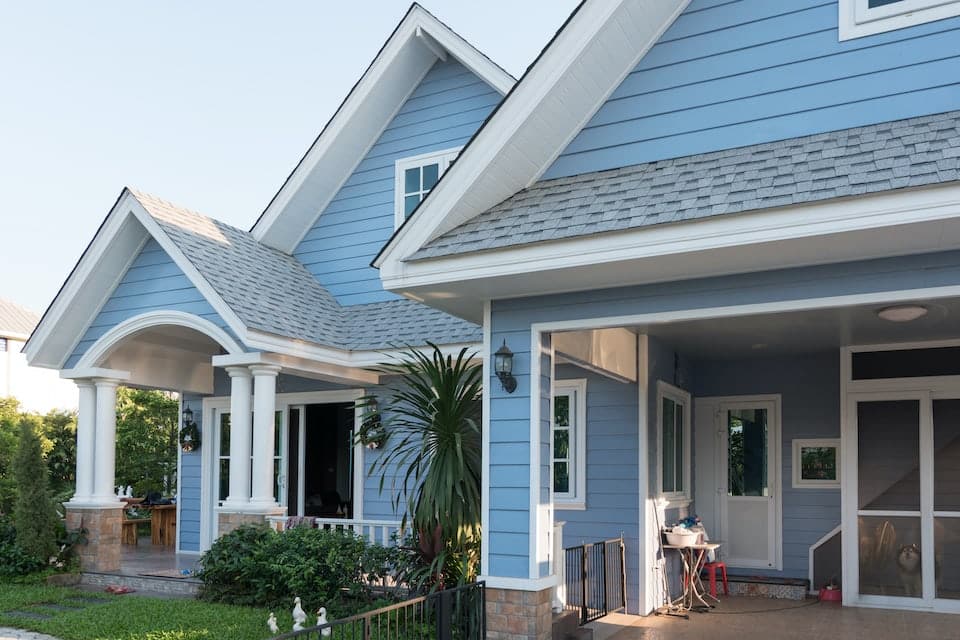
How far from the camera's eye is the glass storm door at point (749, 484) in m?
10.7

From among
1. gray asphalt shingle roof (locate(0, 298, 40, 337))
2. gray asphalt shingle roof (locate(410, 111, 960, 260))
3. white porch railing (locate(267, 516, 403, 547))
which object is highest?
gray asphalt shingle roof (locate(0, 298, 40, 337))

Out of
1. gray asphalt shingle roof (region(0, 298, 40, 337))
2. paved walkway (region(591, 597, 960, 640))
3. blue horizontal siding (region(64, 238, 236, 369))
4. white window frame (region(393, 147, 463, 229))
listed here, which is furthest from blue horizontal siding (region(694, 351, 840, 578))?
gray asphalt shingle roof (region(0, 298, 40, 337))

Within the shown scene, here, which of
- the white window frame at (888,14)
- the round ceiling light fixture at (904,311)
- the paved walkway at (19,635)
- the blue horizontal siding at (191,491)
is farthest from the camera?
the blue horizontal siding at (191,491)

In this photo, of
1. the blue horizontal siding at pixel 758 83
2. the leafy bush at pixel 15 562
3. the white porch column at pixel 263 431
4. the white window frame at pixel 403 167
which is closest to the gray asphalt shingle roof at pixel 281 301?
the white porch column at pixel 263 431

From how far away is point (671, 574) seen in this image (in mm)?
9711

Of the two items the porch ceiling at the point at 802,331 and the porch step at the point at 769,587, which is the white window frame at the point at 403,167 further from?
the porch step at the point at 769,587

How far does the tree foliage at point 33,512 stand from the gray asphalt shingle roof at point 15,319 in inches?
895

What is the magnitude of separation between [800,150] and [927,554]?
17.2 feet

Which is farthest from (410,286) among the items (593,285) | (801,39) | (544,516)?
(801,39)

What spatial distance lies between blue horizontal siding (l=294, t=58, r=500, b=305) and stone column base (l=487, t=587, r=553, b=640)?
5705mm

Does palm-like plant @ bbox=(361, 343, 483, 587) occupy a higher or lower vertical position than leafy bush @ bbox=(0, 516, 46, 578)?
higher

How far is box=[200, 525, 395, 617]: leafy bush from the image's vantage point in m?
8.06

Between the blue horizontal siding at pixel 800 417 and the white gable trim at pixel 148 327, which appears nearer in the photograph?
the white gable trim at pixel 148 327

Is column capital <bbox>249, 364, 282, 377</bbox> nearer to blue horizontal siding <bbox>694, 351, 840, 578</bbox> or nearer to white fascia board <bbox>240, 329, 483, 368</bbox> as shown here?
white fascia board <bbox>240, 329, 483, 368</bbox>
